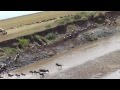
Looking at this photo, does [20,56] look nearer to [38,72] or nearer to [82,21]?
[38,72]

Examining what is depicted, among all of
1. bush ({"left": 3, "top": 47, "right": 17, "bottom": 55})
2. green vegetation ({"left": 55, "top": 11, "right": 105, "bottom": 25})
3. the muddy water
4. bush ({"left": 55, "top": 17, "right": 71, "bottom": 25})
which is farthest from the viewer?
green vegetation ({"left": 55, "top": 11, "right": 105, "bottom": 25})

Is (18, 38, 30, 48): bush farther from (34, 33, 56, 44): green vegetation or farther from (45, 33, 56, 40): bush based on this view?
(45, 33, 56, 40): bush

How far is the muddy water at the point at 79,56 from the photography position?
669 inches

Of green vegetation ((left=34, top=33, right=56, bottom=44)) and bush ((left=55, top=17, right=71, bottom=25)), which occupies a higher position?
bush ((left=55, top=17, right=71, bottom=25))

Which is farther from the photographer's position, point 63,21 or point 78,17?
point 78,17

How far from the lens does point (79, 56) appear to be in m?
18.9

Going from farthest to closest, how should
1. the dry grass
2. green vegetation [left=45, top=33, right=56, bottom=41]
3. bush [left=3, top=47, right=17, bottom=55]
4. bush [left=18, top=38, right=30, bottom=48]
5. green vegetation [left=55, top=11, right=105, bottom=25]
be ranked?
green vegetation [left=55, top=11, right=105, bottom=25]
green vegetation [left=45, top=33, right=56, bottom=41]
the dry grass
bush [left=18, top=38, right=30, bottom=48]
bush [left=3, top=47, right=17, bottom=55]

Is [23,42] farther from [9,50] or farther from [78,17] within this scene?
[78,17]

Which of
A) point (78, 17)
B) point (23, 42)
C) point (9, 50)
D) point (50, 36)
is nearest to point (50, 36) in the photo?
point (50, 36)

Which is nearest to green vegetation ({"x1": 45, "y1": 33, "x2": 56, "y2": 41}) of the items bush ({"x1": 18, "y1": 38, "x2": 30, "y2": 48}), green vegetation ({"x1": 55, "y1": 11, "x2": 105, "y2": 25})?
bush ({"x1": 18, "y1": 38, "x2": 30, "y2": 48})

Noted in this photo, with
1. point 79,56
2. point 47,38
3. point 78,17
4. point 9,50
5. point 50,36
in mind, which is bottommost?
point 79,56

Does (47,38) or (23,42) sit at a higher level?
(47,38)

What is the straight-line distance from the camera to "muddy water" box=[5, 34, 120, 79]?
17.0 metres
